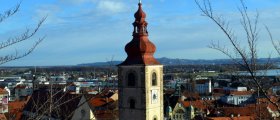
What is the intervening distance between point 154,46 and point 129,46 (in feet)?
4.85

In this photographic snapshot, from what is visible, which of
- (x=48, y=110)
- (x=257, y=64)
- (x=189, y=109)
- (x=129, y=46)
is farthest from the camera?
(x=189, y=109)

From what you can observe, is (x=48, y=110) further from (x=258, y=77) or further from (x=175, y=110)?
(x=175, y=110)

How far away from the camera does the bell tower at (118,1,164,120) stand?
2631 cm

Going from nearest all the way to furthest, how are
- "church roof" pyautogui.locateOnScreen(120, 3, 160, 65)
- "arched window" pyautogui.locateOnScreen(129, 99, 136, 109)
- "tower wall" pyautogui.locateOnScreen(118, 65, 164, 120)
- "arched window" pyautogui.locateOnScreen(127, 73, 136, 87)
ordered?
"church roof" pyautogui.locateOnScreen(120, 3, 160, 65), "tower wall" pyautogui.locateOnScreen(118, 65, 164, 120), "arched window" pyautogui.locateOnScreen(129, 99, 136, 109), "arched window" pyautogui.locateOnScreen(127, 73, 136, 87)

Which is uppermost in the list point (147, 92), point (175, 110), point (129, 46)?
point (129, 46)

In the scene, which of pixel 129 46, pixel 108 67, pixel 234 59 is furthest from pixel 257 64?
pixel 129 46

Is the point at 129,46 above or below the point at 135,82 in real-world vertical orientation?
above

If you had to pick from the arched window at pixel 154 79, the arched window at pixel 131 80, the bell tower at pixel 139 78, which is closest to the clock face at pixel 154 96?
the bell tower at pixel 139 78

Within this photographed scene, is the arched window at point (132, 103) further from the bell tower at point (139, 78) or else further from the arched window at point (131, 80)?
the arched window at point (131, 80)

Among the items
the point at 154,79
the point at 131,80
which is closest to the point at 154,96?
the point at 154,79

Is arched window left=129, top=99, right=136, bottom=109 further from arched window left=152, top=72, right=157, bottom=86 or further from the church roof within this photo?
the church roof

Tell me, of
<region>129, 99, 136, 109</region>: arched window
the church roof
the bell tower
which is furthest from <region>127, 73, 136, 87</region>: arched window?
<region>129, 99, 136, 109</region>: arched window

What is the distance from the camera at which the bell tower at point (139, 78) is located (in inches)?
1036

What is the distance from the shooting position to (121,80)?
27.1 m
